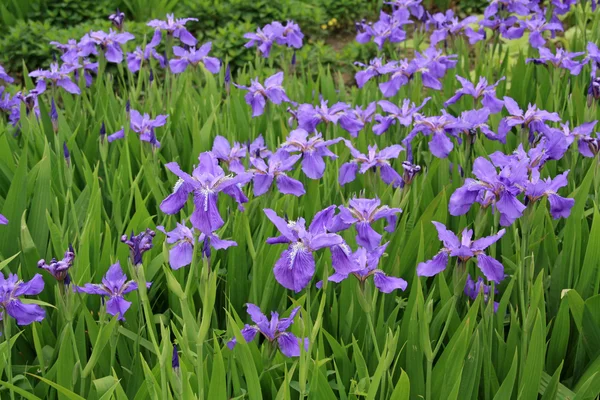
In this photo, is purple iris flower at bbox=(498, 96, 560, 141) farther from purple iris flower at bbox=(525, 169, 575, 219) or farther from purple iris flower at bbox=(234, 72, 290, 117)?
purple iris flower at bbox=(234, 72, 290, 117)

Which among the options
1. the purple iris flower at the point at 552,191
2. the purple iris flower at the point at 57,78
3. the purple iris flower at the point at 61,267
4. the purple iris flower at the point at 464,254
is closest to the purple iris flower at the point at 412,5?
the purple iris flower at the point at 57,78

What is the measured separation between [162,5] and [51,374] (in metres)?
3.96

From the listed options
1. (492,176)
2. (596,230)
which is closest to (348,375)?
(492,176)

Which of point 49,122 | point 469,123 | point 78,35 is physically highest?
point 469,123

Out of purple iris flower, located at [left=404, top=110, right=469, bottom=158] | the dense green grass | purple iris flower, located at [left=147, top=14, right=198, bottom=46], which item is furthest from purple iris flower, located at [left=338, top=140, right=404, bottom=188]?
purple iris flower, located at [left=147, top=14, right=198, bottom=46]

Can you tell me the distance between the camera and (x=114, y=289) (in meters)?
1.43

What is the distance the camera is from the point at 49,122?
2516mm

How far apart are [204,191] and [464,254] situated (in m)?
0.54

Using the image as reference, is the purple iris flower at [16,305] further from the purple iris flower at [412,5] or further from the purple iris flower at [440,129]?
the purple iris flower at [412,5]

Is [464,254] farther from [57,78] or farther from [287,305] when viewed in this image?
[57,78]

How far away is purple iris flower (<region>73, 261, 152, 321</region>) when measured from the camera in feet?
4.61

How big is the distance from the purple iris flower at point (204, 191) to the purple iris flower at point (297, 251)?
93 millimetres

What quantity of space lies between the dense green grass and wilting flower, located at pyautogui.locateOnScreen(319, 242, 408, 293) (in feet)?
0.10

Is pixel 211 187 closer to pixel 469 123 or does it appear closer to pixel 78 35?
pixel 469 123
